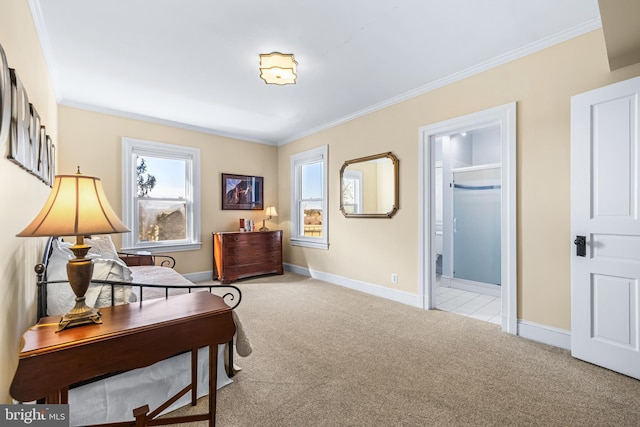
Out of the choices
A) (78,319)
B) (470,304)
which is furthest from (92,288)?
(470,304)

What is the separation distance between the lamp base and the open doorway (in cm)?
312

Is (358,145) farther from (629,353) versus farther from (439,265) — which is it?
(629,353)

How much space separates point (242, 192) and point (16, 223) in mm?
3941

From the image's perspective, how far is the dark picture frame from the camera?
5215 millimetres

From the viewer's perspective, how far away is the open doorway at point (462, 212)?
3.45 m

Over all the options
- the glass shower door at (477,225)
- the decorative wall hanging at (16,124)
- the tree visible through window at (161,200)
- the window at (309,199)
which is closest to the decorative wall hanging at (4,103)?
the decorative wall hanging at (16,124)

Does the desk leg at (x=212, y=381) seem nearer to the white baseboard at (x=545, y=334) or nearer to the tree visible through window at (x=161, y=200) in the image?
the white baseboard at (x=545, y=334)

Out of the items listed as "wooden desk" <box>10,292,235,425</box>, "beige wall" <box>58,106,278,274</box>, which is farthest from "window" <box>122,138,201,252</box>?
"wooden desk" <box>10,292,235,425</box>

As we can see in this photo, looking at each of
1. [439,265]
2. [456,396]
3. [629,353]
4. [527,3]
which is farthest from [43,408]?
[439,265]

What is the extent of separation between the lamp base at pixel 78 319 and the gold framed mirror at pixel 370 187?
323 cm

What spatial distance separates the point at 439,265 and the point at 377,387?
3.92 m

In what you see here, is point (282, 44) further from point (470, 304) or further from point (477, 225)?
point (477, 225)

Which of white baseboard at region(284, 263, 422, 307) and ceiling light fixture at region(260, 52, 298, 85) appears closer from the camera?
ceiling light fixture at region(260, 52, 298, 85)

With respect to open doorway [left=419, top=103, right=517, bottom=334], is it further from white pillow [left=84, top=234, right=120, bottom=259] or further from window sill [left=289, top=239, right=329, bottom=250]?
white pillow [left=84, top=234, right=120, bottom=259]
